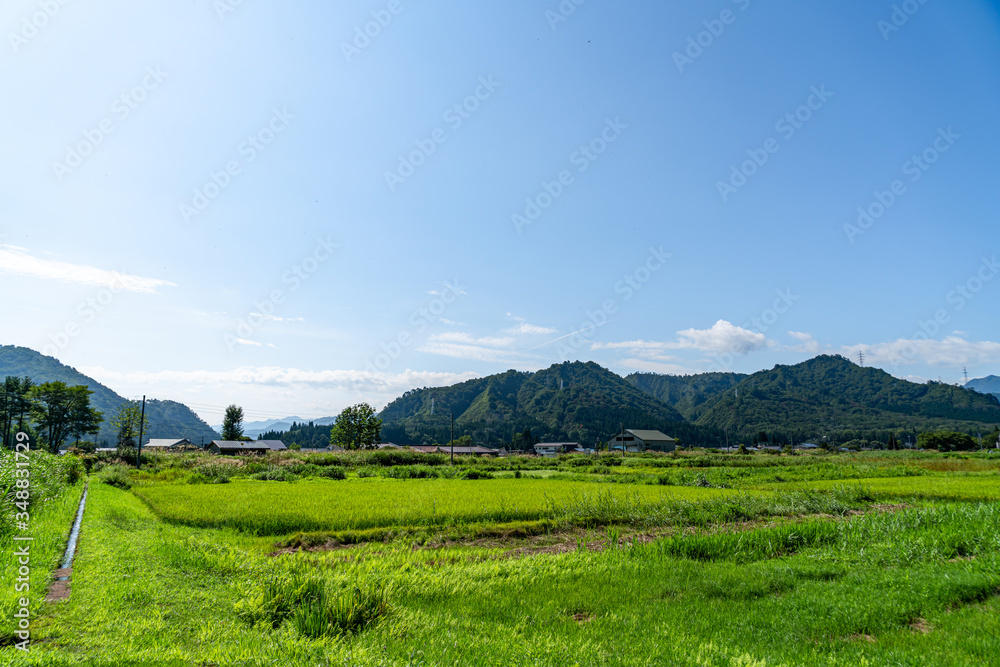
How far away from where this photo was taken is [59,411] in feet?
262

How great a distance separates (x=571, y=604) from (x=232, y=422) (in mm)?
122146

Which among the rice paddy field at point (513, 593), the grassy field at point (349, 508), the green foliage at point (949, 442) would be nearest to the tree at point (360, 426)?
the grassy field at point (349, 508)

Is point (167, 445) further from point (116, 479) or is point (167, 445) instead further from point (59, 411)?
point (116, 479)

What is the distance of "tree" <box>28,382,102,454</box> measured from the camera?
7781 cm

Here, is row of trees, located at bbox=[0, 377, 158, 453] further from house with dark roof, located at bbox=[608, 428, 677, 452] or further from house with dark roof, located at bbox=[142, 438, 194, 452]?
house with dark roof, located at bbox=[608, 428, 677, 452]

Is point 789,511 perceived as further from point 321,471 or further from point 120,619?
point 321,471

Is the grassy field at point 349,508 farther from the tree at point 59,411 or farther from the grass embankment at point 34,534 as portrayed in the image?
the tree at point 59,411

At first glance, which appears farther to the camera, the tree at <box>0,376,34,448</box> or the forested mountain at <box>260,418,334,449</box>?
the forested mountain at <box>260,418,334,449</box>

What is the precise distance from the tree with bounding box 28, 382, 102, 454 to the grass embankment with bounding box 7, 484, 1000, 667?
87.6m

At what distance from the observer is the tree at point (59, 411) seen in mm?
77812

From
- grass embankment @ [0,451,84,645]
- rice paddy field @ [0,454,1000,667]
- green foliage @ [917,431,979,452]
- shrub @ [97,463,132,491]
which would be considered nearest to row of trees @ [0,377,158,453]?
shrub @ [97,463,132,491]

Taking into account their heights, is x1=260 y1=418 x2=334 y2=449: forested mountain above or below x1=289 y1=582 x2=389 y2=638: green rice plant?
below

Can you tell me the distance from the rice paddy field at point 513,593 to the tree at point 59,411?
7919 cm

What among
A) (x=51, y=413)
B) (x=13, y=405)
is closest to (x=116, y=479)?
(x=13, y=405)
